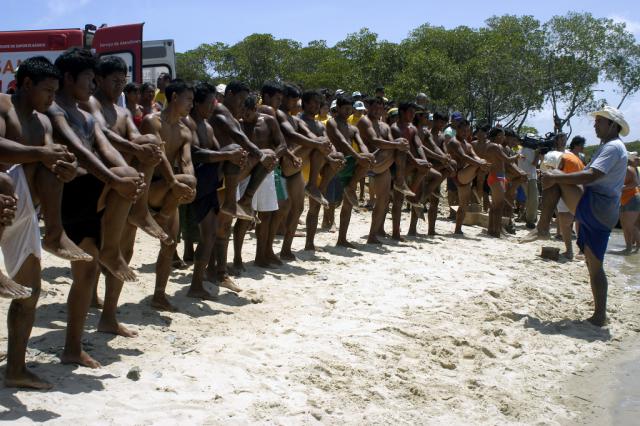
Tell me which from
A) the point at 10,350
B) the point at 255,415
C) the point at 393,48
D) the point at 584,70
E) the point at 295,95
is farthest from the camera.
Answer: the point at 584,70

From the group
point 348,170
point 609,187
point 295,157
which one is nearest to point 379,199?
point 348,170

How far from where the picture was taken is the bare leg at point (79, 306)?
15.2 ft

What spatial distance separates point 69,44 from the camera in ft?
37.8

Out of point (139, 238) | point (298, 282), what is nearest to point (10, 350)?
point (298, 282)

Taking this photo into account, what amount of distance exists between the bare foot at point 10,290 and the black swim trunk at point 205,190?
2.92 meters

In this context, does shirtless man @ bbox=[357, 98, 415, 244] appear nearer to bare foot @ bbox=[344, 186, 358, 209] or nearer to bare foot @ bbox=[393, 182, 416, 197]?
bare foot @ bbox=[393, 182, 416, 197]

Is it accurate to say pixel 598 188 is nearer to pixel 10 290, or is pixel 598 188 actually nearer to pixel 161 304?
pixel 161 304

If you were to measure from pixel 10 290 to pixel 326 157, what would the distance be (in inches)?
221

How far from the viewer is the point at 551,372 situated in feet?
20.8

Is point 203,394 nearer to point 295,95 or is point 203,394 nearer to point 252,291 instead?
point 252,291

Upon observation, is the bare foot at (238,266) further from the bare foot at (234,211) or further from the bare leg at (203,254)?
the bare leg at (203,254)

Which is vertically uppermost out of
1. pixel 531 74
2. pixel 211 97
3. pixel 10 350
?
pixel 531 74

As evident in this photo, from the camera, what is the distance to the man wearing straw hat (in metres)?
7.02

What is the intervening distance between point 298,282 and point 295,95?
215 centimetres
